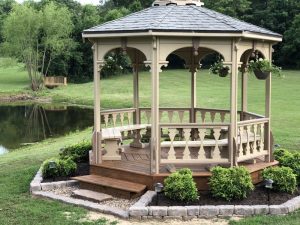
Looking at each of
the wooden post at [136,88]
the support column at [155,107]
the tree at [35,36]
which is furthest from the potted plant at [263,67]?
the tree at [35,36]

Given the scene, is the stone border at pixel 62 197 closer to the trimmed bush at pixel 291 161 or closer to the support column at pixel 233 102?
the support column at pixel 233 102

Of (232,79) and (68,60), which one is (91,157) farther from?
(68,60)

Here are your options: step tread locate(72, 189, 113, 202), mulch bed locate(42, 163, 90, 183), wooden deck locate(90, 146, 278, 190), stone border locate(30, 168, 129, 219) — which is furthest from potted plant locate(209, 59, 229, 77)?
stone border locate(30, 168, 129, 219)

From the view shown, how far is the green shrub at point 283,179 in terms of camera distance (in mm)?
8602

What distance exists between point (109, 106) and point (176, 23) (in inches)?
861

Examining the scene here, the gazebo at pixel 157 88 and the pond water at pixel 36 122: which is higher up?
the gazebo at pixel 157 88

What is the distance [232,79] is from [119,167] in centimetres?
303

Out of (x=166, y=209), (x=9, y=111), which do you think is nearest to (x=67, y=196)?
(x=166, y=209)

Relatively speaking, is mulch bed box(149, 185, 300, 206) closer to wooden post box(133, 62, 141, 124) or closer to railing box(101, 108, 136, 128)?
railing box(101, 108, 136, 128)

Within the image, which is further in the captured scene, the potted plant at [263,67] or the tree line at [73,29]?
the tree line at [73,29]

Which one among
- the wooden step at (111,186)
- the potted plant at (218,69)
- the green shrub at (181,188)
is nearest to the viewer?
the green shrub at (181,188)

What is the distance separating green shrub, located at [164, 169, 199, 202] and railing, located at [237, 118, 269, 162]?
5.17ft

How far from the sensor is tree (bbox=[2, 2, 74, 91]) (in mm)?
45562

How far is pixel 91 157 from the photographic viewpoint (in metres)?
10.3
